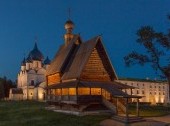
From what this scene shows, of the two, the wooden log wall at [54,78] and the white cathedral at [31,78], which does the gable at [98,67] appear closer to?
the wooden log wall at [54,78]

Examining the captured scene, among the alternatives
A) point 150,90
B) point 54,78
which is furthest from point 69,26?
point 150,90

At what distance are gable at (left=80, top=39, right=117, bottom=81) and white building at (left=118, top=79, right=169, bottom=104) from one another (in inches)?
2187

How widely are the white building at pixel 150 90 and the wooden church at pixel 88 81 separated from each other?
54810 mm

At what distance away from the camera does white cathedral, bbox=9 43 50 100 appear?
93.9 m

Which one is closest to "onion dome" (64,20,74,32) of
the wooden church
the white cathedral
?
the wooden church

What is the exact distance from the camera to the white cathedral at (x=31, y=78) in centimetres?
9388

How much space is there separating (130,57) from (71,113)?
900 cm

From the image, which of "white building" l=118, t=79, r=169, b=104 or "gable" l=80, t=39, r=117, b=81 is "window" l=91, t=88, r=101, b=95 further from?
"white building" l=118, t=79, r=169, b=104

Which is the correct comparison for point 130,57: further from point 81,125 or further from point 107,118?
point 81,125

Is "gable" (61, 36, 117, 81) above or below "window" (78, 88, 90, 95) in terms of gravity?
above

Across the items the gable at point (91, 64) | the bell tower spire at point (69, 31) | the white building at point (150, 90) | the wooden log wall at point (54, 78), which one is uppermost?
the bell tower spire at point (69, 31)

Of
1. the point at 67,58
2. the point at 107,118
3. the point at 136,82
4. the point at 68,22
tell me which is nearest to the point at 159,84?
the point at 136,82

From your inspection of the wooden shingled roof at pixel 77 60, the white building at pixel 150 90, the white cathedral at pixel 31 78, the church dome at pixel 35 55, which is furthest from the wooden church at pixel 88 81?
the church dome at pixel 35 55

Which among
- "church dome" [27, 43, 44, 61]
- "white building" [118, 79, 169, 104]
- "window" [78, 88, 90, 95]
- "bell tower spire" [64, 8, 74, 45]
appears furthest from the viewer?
"church dome" [27, 43, 44, 61]
